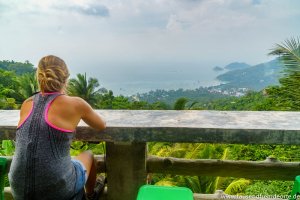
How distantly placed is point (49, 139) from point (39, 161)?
0.11m

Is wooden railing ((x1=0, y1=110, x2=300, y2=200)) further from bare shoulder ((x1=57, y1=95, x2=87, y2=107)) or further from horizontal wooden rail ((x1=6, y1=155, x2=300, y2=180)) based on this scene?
bare shoulder ((x1=57, y1=95, x2=87, y2=107))

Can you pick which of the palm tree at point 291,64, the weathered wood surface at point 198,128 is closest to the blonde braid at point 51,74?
the weathered wood surface at point 198,128

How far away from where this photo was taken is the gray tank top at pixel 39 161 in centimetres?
171

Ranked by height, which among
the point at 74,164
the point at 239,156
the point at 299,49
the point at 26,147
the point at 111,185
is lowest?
the point at 239,156

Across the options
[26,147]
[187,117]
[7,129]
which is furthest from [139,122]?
[7,129]

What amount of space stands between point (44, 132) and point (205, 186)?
7.36 metres

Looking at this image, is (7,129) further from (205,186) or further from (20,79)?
(20,79)

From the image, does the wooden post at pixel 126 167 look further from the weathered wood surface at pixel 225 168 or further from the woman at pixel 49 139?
the woman at pixel 49 139

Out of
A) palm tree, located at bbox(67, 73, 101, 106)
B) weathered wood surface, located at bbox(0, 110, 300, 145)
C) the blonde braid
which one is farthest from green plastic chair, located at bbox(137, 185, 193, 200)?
palm tree, located at bbox(67, 73, 101, 106)

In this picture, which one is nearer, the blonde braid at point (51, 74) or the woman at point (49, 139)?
the woman at point (49, 139)

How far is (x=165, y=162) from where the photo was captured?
2.20m

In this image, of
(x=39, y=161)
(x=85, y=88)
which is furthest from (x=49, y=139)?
(x=85, y=88)

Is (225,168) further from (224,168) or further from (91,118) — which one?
(91,118)

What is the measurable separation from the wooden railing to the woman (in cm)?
16
